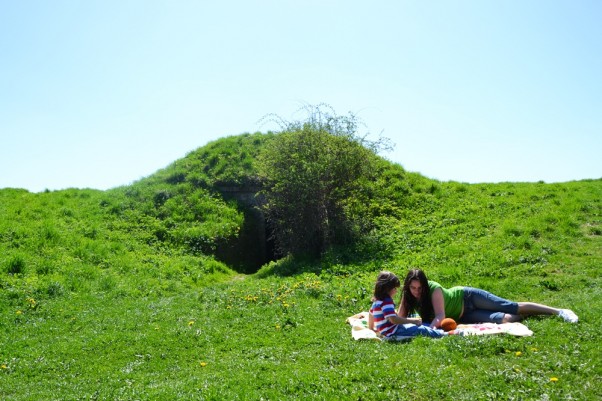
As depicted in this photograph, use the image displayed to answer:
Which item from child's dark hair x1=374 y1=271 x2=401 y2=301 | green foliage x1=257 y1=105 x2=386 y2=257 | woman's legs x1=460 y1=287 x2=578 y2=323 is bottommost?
woman's legs x1=460 y1=287 x2=578 y2=323

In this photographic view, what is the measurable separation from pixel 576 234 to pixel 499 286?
15.6ft

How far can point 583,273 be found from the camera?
36.9 feet

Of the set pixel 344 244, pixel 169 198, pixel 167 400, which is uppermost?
pixel 169 198

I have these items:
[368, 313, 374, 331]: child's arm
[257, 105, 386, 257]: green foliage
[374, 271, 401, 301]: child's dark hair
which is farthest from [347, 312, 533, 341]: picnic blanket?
[257, 105, 386, 257]: green foliage

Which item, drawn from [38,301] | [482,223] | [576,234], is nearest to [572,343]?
[576,234]

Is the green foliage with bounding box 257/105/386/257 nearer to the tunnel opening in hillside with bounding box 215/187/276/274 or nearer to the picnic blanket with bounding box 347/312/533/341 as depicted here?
the tunnel opening in hillside with bounding box 215/187/276/274

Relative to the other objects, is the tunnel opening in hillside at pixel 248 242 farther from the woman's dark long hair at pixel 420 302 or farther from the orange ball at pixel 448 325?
the orange ball at pixel 448 325

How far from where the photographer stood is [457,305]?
839 centimetres

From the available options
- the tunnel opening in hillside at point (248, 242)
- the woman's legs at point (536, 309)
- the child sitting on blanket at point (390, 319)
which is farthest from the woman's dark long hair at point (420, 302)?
the tunnel opening in hillside at point (248, 242)

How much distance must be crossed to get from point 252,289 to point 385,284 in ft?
17.3

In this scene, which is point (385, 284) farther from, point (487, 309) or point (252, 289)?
point (252, 289)

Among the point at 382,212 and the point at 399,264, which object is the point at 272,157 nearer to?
the point at 382,212

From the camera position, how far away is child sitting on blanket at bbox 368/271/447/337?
7.81 metres

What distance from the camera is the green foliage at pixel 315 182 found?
16.6 m
